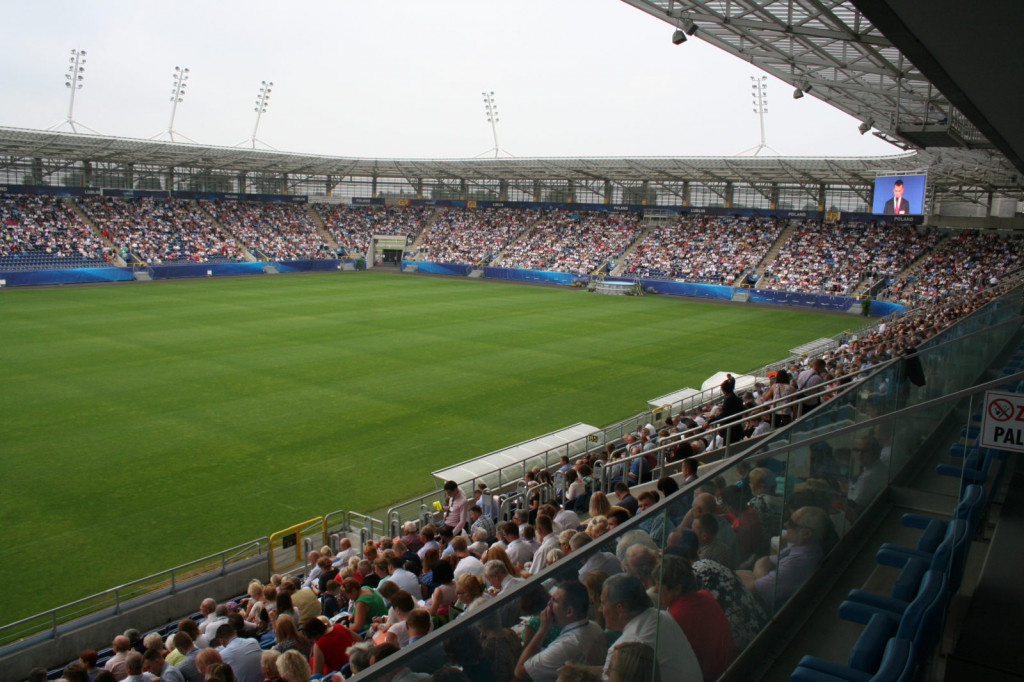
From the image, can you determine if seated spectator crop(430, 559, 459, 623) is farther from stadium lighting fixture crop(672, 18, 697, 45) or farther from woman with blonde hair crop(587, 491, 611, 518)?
stadium lighting fixture crop(672, 18, 697, 45)

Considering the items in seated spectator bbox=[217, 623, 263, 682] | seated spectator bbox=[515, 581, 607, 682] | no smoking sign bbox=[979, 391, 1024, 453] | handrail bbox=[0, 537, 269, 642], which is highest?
no smoking sign bbox=[979, 391, 1024, 453]

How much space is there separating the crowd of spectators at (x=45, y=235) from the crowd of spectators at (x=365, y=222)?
21913mm

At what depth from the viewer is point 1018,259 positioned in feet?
146

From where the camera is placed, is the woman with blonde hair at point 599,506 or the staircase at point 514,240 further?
the staircase at point 514,240

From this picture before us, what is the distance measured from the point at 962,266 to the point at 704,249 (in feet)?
58.8

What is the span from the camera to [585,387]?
23.9m

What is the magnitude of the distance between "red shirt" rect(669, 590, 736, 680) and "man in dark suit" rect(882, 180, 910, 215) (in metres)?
37.6

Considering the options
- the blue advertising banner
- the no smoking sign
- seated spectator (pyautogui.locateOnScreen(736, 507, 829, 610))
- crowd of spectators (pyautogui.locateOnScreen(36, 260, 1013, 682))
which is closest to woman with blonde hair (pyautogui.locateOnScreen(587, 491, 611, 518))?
crowd of spectators (pyautogui.locateOnScreen(36, 260, 1013, 682))

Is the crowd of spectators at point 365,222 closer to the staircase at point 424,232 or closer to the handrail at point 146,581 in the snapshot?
the staircase at point 424,232

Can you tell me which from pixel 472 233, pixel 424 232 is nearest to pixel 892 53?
pixel 472 233

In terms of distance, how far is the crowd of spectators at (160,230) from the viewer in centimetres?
5591

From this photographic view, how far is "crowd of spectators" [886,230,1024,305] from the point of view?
144 ft

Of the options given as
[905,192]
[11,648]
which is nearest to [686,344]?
[905,192]

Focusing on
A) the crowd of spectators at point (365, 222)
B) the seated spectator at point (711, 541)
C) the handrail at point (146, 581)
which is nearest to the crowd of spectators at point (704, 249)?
the crowd of spectators at point (365, 222)
